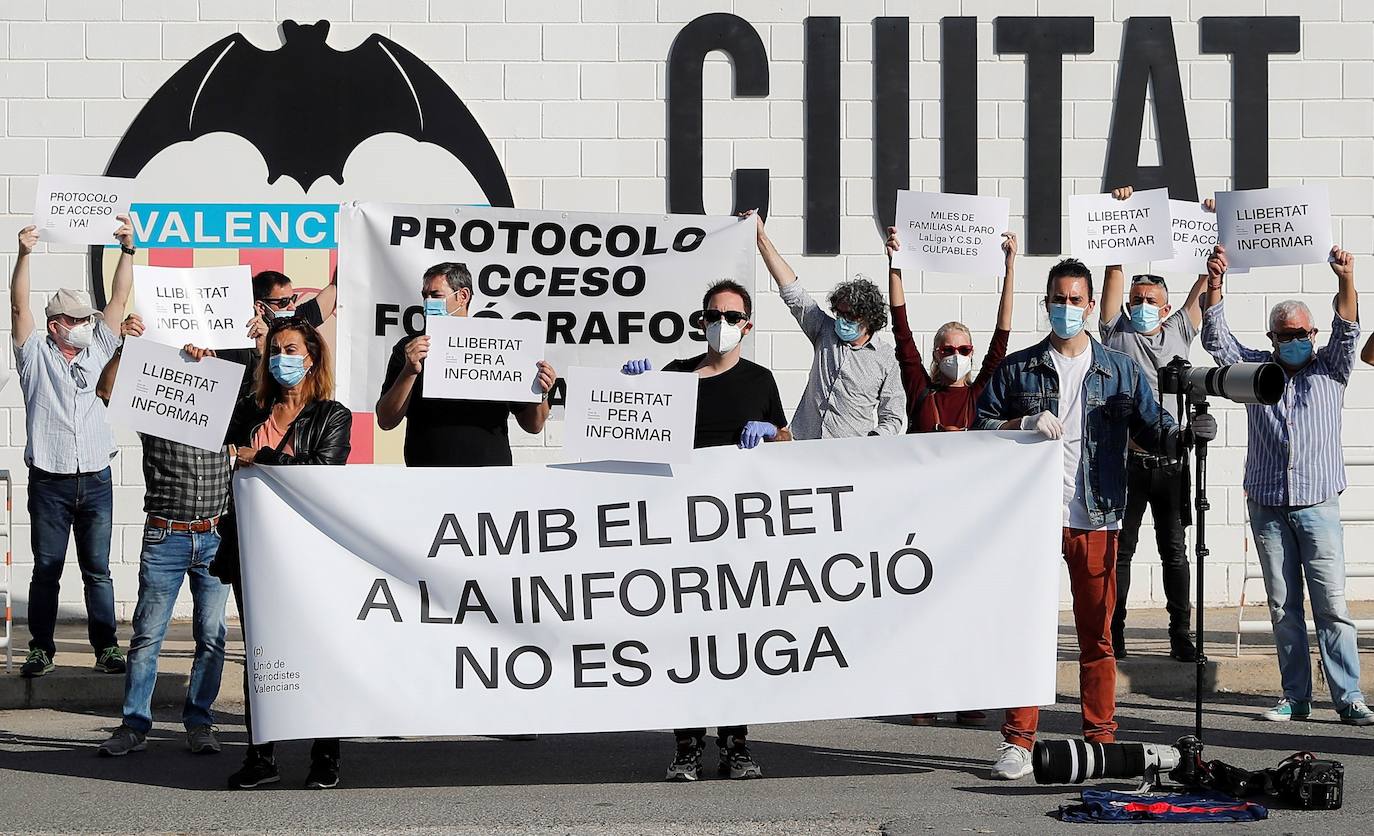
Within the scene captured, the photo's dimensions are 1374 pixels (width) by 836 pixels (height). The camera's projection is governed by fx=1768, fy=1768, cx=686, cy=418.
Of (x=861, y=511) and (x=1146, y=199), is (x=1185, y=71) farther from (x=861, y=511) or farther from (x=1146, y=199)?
(x=861, y=511)

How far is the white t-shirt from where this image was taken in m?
7.14

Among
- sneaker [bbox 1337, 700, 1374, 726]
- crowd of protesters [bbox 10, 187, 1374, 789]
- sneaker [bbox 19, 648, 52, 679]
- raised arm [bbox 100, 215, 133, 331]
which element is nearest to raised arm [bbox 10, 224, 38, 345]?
crowd of protesters [bbox 10, 187, 1374, 789]

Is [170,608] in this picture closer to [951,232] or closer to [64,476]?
[64,476]

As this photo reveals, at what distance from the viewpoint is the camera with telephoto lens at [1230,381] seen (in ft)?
21.4

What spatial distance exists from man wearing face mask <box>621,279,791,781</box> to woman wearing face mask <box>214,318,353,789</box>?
1203 millimetres

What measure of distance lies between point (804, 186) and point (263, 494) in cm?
536

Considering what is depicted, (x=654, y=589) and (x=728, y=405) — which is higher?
(x=728, y=405)

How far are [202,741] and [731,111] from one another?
5.46 metres

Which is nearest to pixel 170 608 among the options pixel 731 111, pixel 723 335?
pixel 723 335

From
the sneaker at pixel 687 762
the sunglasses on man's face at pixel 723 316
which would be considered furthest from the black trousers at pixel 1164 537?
the sneaker at pixel 687 762

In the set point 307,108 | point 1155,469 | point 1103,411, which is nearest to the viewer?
point 1103,411

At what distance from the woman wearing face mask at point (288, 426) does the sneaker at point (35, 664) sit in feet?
7.31

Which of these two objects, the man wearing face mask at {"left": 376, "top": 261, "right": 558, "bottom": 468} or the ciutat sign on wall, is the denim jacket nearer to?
the man wearing face mask at {"left": 376, "top": 261, "right": 558, "bottom": 468}

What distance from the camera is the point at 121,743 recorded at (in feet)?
24.7
